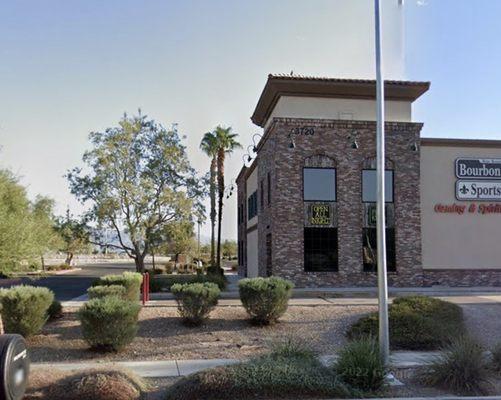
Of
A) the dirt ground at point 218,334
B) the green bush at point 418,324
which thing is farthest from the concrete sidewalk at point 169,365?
the green bush at point 418,324

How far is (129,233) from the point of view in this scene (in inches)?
1096

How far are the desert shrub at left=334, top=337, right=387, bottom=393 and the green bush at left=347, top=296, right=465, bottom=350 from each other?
3391mm

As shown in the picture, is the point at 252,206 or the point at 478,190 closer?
the point at 478,190

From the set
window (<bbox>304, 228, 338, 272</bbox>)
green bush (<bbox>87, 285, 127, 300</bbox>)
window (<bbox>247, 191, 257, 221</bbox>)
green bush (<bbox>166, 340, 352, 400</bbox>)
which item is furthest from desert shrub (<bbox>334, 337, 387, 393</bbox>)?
window (<bbox>247, 191, 257, 221</bbox>)

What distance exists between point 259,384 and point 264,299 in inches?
232

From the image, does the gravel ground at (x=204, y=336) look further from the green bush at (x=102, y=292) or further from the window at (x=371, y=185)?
the window at (x=371, y=185)

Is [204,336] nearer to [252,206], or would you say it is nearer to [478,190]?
[478,190]

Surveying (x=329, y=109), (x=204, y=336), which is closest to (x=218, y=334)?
(x=204, y=336)

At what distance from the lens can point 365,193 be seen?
26141 millimetres

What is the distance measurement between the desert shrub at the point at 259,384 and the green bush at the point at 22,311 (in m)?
5.36

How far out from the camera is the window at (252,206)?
33.7 metres

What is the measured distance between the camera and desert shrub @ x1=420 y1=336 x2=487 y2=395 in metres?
8.28

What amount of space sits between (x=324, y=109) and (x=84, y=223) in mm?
12735

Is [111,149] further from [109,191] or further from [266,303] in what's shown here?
[266,303]
